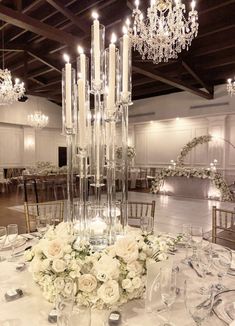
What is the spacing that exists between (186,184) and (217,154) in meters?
2.68

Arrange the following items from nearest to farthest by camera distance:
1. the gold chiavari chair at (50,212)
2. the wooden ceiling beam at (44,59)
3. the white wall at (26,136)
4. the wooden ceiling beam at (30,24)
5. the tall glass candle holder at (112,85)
Result: the tall glass candle holder at (112,85)
the gold chiavari chair at (50,212)
the wooden ceiling beam at (30,24)
the wooden ceiling beam at (44,59)
the white wall at (26,136)

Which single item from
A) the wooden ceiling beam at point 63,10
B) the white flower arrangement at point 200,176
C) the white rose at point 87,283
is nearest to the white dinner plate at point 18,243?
the white rose at point 87,283

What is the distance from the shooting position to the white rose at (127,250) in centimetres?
116

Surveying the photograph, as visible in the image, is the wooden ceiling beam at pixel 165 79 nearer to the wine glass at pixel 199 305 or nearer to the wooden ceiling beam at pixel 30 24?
the wooden ceiling beam at pixel 30 24

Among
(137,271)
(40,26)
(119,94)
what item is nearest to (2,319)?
(137,271)

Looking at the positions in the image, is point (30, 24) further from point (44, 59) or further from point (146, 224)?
point (146, 224)

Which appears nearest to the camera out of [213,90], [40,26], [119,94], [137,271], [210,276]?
[137,271]

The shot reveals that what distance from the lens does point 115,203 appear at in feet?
5.22

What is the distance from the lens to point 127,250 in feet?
3.84

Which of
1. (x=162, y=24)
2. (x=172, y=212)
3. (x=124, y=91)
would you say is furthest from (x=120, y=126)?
(x=172, y=212)

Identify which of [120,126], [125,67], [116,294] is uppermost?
[125,67]

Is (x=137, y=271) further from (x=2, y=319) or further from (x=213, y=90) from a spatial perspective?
(x=213, y=90)

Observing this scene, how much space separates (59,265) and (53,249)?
8 cm

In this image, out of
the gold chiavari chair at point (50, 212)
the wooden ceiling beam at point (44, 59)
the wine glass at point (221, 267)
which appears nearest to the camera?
the wine glass at point (221, 267)
